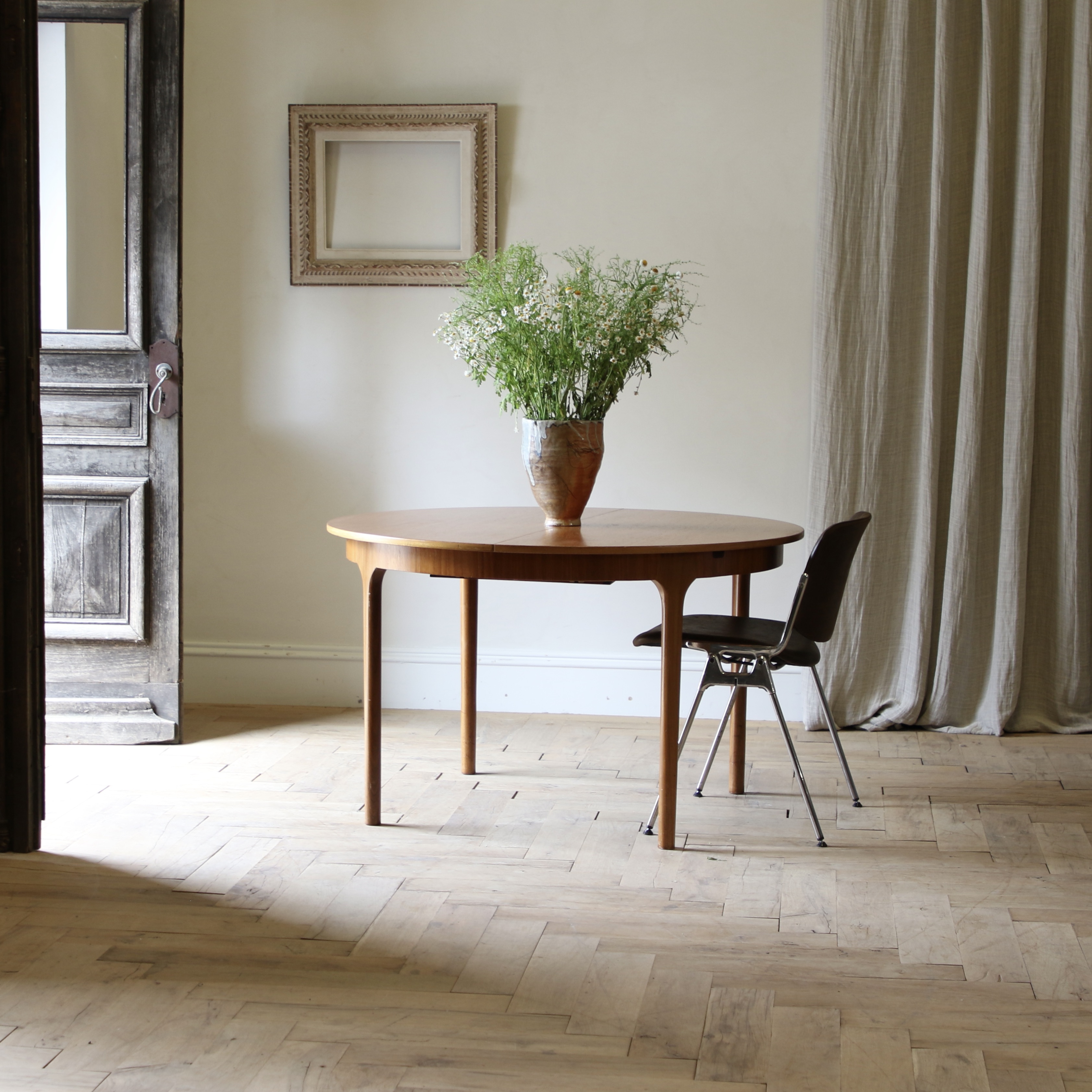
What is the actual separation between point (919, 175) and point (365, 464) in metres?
2.02

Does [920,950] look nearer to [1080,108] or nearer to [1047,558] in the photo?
[1047,558]

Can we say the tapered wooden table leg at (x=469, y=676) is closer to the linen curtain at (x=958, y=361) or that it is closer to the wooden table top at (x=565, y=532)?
the wooden table top at (x=565, y=532)

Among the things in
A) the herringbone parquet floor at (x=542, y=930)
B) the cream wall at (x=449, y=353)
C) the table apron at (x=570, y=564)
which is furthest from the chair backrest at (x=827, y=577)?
the cream wall at (x=449, y=353)

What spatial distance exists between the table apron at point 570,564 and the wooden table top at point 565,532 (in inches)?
0.8

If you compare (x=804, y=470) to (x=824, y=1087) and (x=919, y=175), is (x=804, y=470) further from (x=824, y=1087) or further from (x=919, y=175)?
(x=824, y=1087)

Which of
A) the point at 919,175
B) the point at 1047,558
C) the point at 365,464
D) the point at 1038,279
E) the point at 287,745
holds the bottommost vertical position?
the point at 287,745

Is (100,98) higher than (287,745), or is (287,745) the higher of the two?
(100,98)

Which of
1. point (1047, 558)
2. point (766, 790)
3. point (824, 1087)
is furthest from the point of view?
point (1047, 558)

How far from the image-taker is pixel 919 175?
3738 millimetres

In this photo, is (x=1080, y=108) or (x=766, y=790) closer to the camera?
(x=766, y=790)

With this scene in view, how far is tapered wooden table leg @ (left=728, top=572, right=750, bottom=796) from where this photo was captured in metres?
3.12

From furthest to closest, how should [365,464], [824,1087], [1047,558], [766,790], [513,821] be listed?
[365,464] < [1047,558] < [766,790] < [513,821] < [824,1087]

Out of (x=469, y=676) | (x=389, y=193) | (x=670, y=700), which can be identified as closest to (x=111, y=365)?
(x=389, y=193)

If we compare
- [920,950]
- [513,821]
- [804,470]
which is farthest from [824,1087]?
[804,470]
